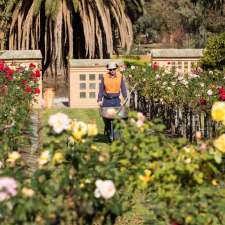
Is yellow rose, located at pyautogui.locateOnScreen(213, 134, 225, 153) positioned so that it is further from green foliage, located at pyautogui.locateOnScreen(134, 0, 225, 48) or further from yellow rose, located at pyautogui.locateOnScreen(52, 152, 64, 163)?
green foliage, located at pyautogui.locateOnScreen(134, 0, 225, 48)

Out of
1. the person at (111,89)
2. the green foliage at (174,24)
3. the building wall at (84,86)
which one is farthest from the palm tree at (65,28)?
the green foliage at (174,24)

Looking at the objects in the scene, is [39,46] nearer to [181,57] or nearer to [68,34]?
[68,34]

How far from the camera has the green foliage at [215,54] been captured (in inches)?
749

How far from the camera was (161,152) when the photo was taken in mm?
3691

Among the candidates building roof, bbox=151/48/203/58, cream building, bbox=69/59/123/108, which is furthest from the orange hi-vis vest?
building roof, bbox=151/48/203/58

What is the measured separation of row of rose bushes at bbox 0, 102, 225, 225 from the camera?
10.8ft

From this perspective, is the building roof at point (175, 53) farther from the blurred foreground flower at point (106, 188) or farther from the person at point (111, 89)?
the blurred foreground flower at point (106, 188)

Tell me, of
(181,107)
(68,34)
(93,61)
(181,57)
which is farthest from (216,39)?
(181,107)

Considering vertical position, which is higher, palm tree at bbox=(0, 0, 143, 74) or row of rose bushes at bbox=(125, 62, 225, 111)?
palm tree at bbox=(0, 0, 143, 74)

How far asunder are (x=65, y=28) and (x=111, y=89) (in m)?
13.2

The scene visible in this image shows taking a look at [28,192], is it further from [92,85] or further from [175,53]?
[175,53]

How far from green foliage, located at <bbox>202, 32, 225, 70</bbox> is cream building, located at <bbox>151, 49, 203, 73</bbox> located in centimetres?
146

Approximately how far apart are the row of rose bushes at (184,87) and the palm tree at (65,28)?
7887mm

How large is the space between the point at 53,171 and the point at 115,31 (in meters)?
22.2
